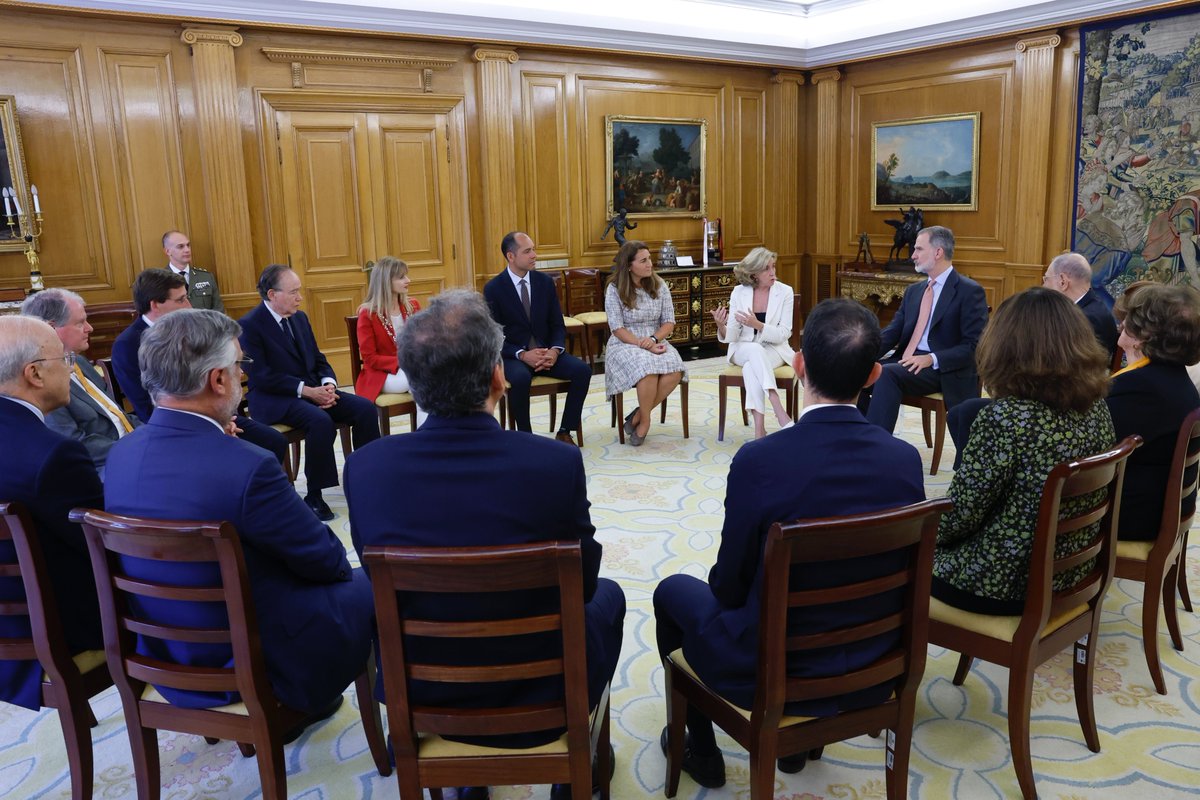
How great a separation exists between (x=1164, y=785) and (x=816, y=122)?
28.7 ft

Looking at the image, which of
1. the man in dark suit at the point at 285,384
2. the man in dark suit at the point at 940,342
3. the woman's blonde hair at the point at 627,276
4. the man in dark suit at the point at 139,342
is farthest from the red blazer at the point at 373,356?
the man in dark suit at the point at 940,342

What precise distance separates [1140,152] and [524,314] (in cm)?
559

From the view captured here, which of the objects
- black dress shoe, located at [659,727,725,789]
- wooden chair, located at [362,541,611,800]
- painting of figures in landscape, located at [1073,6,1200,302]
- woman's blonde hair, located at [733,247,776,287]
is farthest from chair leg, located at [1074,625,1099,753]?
painting of figures in landscape, located at [1073,6,1200,302]

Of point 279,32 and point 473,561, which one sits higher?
point 279,32

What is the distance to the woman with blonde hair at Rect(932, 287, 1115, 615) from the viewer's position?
2.33 m

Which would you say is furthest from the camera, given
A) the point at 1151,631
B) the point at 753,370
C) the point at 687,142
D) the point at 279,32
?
the point at 687,142

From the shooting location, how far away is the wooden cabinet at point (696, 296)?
355 inches

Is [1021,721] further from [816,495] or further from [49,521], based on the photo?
[49,521]

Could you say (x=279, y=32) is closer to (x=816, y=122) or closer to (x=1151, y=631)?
(x=816, y=122)

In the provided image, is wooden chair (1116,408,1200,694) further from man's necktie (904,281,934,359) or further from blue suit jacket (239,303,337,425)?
blue suit jacket (239,303,337,425)

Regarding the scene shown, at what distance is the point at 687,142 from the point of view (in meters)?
9.38

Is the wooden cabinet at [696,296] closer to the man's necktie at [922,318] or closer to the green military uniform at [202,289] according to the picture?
the man's necktie at [922,318]

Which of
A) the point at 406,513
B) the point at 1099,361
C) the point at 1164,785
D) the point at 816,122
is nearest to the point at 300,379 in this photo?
the point at 406,513

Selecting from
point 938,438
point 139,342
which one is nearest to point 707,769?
point 139,342
